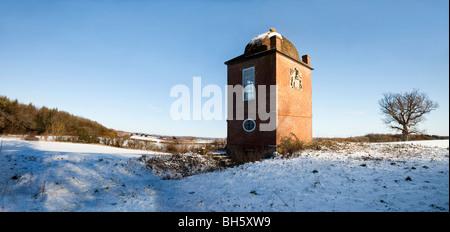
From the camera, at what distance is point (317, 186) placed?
227 inches

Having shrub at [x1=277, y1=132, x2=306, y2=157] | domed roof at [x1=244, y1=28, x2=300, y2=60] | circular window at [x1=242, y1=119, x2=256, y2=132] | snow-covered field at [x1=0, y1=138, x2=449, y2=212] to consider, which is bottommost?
snow-covered field at [x1=0, y1=138, x2=449, y2=212]

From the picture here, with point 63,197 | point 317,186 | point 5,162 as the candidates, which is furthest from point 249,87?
point 5,162

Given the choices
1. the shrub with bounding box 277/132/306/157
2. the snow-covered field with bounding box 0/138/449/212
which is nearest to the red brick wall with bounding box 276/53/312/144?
the shrub with bounding box 277/132/306/157

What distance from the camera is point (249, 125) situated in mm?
12992

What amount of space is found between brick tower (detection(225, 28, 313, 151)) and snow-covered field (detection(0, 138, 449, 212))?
4043 mm

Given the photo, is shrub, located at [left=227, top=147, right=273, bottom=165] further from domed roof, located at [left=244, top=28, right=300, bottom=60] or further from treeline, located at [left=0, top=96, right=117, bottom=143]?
treeline, located at [left=0, top=96, right=117, bottom=143]

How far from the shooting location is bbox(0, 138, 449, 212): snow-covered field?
4660 mm

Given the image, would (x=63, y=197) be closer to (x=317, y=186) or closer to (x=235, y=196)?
(x=235, y=196)

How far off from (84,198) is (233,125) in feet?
31.4

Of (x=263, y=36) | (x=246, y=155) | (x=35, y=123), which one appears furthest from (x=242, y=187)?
(x=35, y=123)

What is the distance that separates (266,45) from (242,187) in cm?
1006

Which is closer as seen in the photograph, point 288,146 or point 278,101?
point 288,146

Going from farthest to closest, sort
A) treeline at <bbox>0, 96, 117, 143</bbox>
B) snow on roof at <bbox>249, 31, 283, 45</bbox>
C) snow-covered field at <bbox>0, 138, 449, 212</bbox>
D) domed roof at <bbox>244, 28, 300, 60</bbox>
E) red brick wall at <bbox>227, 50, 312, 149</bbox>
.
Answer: treeline at <bbox>0, 96, 117, 143</bbox> < snow on roof at <bbox>249, 31, 283, 45</bbox> < domed roof at <bbox>244, 28, 300, 60</bbox> < red brick wall at <bbox>227, 50, 312, 149</bbox> < snow-covered field at <bbox>0, 138, 449, 212</bbox>

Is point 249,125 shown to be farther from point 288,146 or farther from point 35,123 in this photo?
point 35,123
